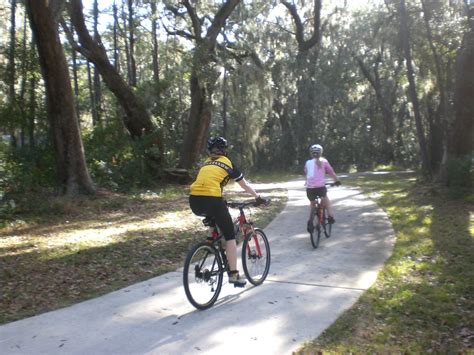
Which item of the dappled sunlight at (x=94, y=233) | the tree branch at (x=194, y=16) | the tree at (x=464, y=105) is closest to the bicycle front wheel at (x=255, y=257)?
the dappled sunlight at (x=94, y=233)

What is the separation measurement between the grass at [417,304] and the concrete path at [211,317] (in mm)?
208

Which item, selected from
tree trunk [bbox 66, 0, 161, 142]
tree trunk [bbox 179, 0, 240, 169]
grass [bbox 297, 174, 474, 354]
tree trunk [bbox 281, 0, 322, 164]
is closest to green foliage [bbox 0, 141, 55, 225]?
tree trunk [bbox 66, 0, 161, 142]

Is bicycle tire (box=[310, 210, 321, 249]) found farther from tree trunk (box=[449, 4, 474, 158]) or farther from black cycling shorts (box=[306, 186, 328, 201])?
tree trunk (box=[449, 4, 474, 158])

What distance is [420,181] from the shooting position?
18656 millimetres

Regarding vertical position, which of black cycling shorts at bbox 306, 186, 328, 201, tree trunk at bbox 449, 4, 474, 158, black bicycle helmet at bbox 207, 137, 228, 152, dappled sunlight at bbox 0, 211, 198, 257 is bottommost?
dappled sunlight at bbox 0, 211, 198, 257

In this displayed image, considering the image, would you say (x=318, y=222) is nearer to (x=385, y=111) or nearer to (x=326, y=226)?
(x=326, y=226)

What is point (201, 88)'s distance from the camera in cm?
2119

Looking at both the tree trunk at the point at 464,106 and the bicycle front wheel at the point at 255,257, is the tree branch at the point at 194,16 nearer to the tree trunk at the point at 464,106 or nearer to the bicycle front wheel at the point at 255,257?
the tree trunk at the point at 464,106

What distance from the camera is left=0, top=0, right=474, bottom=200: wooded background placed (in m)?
14.7

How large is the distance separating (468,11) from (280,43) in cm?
2011

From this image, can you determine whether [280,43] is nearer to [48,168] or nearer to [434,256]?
[48,168]

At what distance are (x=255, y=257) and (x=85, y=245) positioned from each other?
3768 millimetres

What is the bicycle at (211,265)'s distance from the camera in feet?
18.1

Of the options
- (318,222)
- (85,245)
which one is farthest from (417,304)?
(85,245)
